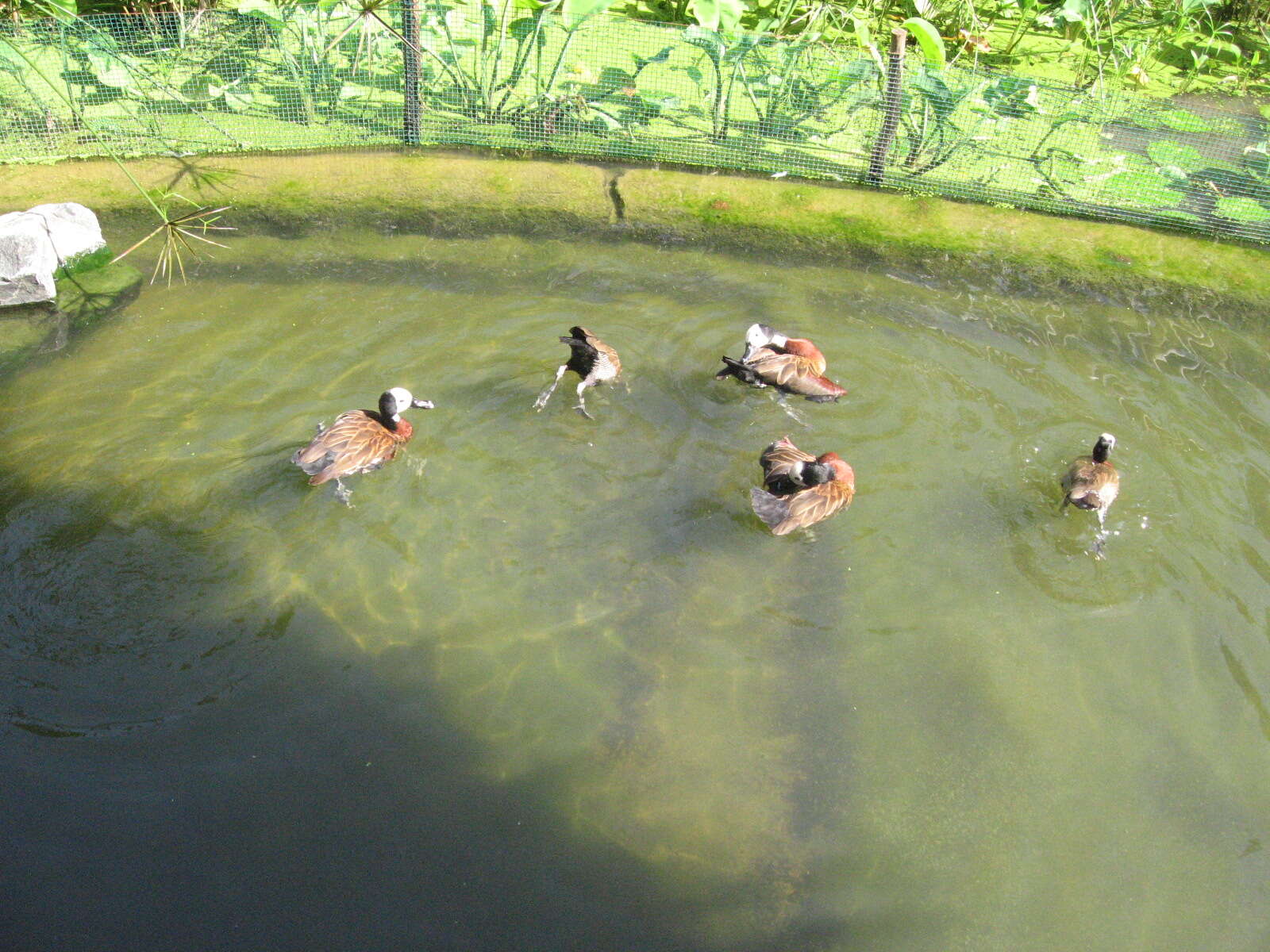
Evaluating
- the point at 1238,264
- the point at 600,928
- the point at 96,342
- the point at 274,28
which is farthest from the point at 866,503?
the point at 274,28

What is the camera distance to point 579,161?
7934 mm

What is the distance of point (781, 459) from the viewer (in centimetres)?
515

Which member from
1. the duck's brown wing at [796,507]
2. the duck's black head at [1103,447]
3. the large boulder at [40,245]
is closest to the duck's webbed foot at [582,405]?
the duck's brown wing at [796,507]

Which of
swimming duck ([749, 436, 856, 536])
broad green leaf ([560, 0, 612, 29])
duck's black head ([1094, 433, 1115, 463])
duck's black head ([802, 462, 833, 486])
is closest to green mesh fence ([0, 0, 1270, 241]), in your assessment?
broad green leaf ([560, 0, 612, 29])

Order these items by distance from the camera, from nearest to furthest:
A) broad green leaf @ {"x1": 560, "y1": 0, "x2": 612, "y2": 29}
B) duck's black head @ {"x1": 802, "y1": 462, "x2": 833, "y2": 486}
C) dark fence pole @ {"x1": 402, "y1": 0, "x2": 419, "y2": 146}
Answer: duck's black head @ {"x1": 802, "y1": 462, "x2": 833, "y2": 486} < dark fence pole @ {"x1": 402, "y1": 0, "x2": 419, "y2": 146} < broad green leaf @ {"x1": 560, "y1": 0, "x2": 612, "y2": 29}

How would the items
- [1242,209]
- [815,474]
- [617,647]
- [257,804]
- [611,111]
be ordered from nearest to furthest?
[257,804] → [617,647] → [815,474] → [1242,209] → [611,111]

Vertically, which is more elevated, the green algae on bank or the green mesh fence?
the green mesh fence

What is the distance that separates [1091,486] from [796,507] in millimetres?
1604

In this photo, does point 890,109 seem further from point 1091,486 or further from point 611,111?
point 1091,486

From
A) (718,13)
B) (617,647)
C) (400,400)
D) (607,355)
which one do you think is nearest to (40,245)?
(400,400)

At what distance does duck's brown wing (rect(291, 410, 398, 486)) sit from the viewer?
4.97 m

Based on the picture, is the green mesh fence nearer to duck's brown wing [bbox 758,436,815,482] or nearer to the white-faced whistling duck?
the white-faced whistling duck

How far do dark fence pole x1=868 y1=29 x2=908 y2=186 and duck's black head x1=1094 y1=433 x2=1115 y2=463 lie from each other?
11.8ft

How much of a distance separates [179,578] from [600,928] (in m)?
2.66
